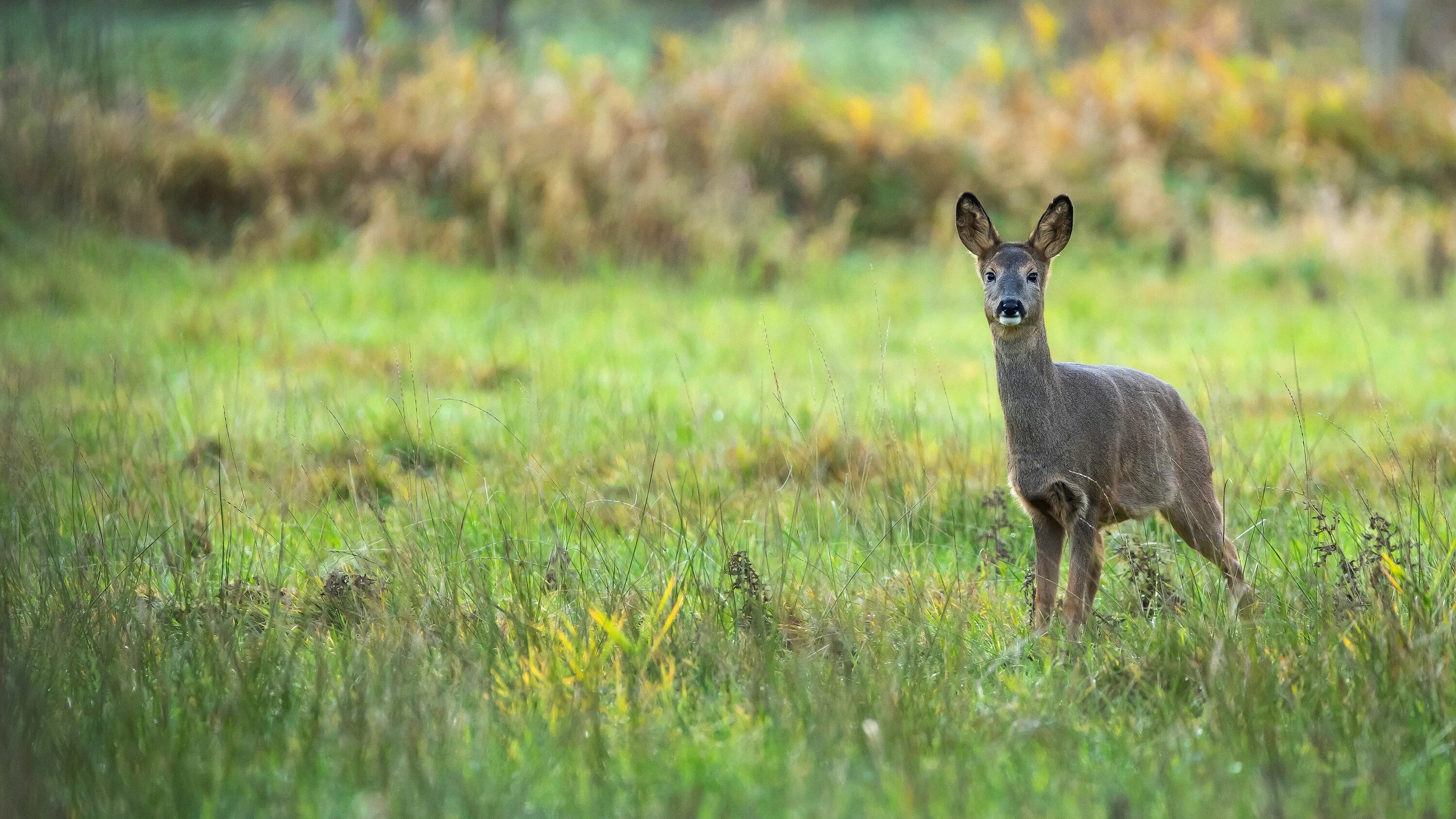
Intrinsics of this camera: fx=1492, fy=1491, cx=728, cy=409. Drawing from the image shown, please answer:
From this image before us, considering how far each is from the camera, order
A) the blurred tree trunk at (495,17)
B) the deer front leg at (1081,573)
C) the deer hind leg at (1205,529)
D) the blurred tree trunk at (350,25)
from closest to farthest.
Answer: the deer front leg at (1081,573) < the deer hind leg at (1205,529) < the blurred tree trunk at (350,25) < the blurred tree trunk at (495,17)

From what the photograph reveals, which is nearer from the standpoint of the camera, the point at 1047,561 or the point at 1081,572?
the point at 1081,572

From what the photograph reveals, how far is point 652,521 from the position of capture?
479 centimetres

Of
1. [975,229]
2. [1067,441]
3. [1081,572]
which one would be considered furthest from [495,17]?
[1081,572]

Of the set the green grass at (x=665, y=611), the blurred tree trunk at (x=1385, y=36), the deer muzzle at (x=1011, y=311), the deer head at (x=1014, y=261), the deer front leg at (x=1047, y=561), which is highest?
the blurred tree trunk at (x=1385, y=36)

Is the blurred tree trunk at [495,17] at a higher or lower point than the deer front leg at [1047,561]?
higher

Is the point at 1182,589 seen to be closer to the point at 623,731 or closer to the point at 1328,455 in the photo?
the point at 623,731

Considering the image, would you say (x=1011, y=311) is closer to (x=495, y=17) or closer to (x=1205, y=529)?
(x=1205, y=529)

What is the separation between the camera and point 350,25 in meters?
14.2

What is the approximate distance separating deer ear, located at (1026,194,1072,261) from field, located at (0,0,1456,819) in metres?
0.70

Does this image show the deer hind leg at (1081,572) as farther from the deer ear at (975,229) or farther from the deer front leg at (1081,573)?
the deer ear at (975,229)

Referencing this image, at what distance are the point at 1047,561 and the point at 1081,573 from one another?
179 mm

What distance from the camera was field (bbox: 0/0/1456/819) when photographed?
3.11 metres

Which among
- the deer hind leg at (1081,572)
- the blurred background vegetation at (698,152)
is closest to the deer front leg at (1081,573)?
the deer hind leg at (1081,572)

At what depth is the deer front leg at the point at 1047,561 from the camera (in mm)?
3854
